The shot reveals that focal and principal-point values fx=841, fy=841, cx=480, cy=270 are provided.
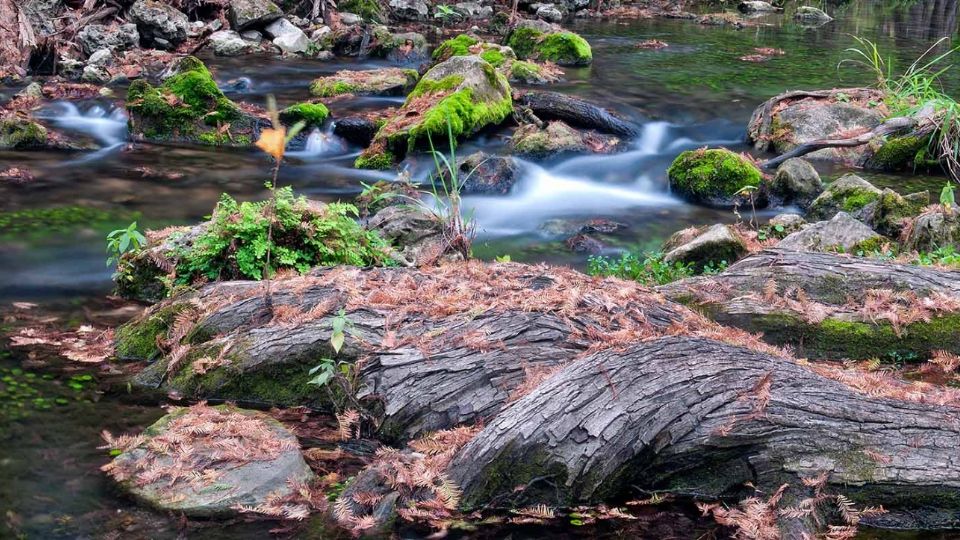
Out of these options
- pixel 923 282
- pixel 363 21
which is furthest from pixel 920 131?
pixel 363 21

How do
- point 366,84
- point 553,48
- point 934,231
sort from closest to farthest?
point 934,231 < point 366,84 < point 553,48

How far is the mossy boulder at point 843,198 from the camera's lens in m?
10.2

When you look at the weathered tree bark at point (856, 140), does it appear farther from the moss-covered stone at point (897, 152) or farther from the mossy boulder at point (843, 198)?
the mossy boulder at point (843, 198)

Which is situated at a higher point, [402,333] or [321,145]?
[402,333]

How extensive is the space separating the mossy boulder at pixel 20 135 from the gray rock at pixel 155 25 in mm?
7860

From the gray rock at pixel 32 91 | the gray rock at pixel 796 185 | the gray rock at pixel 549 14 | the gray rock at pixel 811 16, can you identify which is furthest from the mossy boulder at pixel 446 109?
the gray rock at pixel 811 16

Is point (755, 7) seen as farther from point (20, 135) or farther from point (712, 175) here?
point (20, 135)

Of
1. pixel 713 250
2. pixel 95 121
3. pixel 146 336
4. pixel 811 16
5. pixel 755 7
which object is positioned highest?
pixel 755 7

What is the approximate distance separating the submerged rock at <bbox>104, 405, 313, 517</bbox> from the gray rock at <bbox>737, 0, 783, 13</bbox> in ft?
117

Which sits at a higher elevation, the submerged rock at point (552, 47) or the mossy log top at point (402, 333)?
the submerged rock at point (552, 47)

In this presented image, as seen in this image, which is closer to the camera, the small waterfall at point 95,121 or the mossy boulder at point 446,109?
the mossy boulder at point 446,109

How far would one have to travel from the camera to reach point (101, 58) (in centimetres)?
1853

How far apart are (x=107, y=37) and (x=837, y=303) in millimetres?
18193

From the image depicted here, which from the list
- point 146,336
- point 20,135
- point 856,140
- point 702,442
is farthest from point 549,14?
point 702,442
